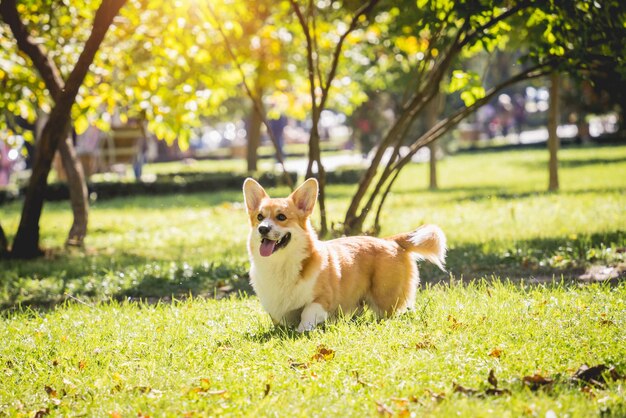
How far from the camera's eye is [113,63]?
38.3ft

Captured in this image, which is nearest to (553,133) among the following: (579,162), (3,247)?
(579,162)

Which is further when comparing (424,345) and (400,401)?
(424,345)

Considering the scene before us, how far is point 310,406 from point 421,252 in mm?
2266

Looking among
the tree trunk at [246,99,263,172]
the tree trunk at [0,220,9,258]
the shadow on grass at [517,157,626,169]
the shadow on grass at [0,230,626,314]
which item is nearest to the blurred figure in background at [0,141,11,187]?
the tree trunk at [246,99,263,172]

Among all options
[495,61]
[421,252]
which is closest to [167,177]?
[421,252]

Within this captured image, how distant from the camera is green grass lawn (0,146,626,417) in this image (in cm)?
377

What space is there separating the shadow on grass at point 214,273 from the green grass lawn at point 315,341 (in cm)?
2

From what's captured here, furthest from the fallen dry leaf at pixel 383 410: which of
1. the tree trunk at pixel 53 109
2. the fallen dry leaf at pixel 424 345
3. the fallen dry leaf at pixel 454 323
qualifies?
the tree trunk at pixel 53 109

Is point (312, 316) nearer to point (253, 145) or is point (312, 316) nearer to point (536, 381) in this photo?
point (536, 381)

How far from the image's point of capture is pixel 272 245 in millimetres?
5055

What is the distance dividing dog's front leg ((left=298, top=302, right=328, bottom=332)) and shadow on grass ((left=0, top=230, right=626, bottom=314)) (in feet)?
6.26

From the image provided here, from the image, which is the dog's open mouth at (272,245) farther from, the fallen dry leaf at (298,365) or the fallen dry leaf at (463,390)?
the fallen dry leaf at (463,390)

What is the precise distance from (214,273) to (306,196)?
10.1 feet

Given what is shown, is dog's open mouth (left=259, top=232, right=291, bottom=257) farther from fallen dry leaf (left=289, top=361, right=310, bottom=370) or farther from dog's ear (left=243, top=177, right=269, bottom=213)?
fallen dry leaf (left=289, top=361, right=310, bottom=370)
